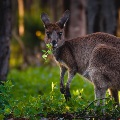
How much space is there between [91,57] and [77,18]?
31.8 feet

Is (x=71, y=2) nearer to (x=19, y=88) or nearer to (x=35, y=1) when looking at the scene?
(x=19, y=88)

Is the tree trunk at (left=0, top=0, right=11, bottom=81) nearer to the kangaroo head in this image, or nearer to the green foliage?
the kangaroo head

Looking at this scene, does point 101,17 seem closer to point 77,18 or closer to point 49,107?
point 77,18

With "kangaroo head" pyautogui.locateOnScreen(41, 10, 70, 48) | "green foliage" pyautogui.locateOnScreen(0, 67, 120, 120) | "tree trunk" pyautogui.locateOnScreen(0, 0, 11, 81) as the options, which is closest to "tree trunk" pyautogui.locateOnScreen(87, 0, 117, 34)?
"tree trunk" pyautogui.locateOnScreen(0, 0, 11, 81)

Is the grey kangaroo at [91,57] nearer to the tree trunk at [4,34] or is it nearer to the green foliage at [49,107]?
the green foliage at [49,107]

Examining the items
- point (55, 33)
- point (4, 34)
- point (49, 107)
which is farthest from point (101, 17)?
point (49, 107)

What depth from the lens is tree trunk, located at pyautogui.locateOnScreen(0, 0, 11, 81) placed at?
11.4 meters

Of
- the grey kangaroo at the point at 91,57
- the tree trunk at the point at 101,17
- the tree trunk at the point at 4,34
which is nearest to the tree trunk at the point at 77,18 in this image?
the tree trunk at the point at 101,17

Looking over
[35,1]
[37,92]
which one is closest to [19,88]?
[37,92]

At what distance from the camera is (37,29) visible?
2144 cm

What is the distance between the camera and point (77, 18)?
56.8 feet

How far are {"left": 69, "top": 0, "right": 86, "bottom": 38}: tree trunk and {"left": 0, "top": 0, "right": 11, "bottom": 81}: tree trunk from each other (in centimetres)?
588

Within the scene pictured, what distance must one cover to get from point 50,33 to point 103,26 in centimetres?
888

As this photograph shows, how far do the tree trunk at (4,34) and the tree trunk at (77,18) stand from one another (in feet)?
19.3
